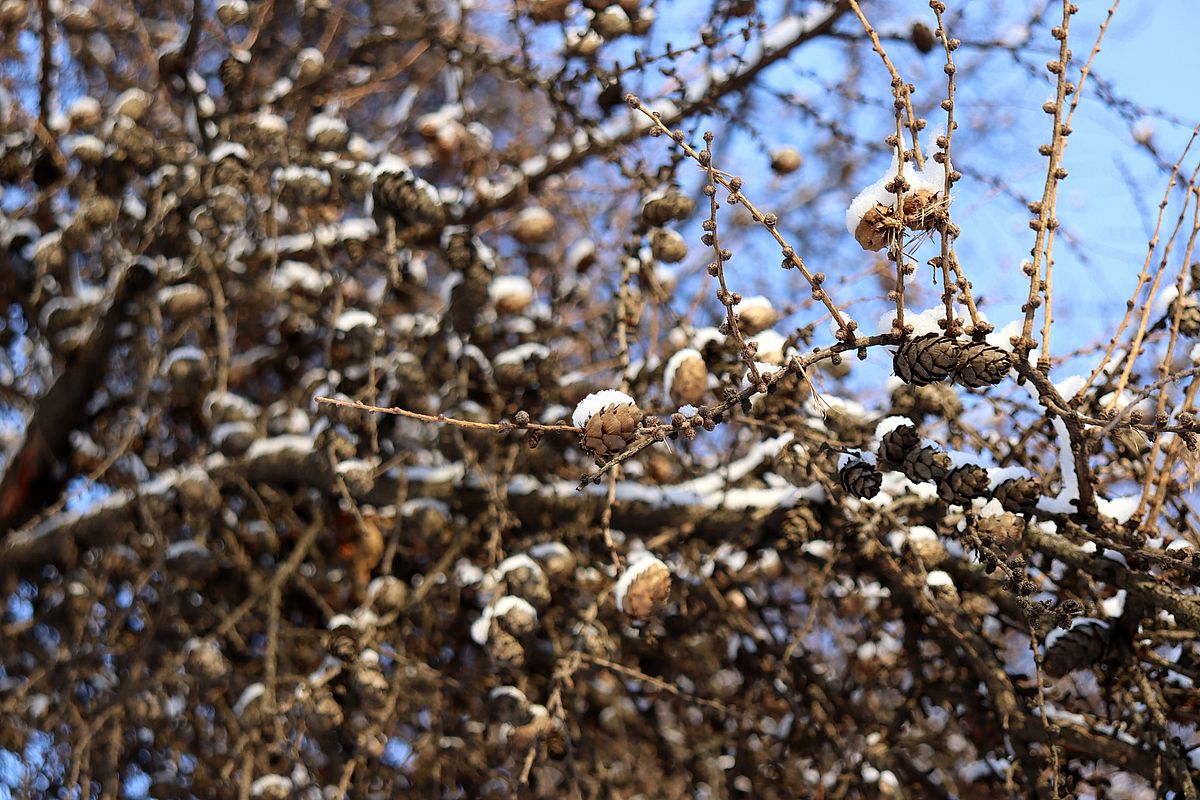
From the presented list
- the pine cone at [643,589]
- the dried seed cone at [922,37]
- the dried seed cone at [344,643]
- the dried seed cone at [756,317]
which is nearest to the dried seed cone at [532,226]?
the dried seed cone at [756,317]

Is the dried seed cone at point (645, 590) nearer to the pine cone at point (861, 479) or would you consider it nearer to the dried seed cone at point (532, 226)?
the pine cone at point (861, 479)

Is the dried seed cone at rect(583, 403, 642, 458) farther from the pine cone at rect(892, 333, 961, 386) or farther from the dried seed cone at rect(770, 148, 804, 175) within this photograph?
the dried seed cone at rect(770, 148, 804, 175)

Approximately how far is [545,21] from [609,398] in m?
1.55

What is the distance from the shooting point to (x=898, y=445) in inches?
63.2

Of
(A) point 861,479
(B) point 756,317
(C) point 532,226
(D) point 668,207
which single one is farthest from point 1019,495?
(C) point 532,226

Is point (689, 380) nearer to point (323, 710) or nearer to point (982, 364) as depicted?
point (982, 364)

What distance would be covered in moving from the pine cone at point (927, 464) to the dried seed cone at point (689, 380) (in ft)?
1.66

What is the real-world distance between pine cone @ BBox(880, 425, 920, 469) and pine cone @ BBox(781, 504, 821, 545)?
47 centimetres

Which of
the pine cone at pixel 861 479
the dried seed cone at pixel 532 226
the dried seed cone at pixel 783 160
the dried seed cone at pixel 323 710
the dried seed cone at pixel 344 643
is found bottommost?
the dried seed cone at pixel 323 710

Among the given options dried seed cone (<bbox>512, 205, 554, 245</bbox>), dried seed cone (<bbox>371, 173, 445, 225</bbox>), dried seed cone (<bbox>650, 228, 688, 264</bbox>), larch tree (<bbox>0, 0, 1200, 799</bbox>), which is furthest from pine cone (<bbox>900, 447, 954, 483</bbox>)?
dried seed cone (<bbox>512, 205, 554, 245</bbox>)

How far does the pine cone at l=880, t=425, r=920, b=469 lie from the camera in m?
1.60

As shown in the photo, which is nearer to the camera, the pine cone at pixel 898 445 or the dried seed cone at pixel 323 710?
the pine cone at pixel 898 445

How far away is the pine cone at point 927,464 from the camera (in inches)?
62.2

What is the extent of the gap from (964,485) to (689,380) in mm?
593
